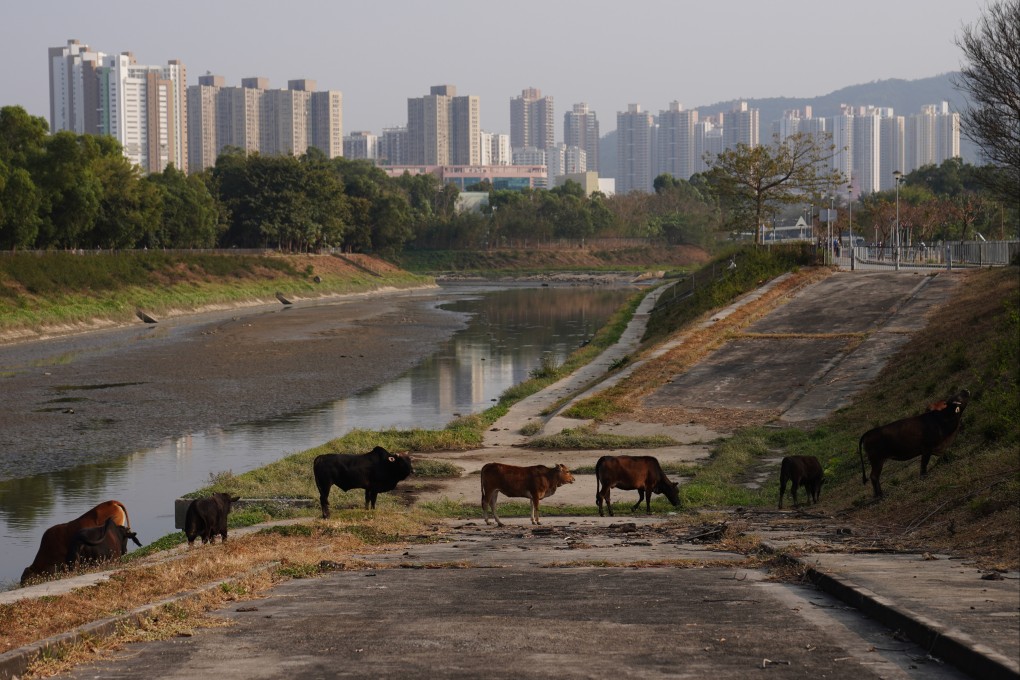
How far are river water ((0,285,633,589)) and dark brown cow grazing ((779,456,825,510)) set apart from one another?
10.5m

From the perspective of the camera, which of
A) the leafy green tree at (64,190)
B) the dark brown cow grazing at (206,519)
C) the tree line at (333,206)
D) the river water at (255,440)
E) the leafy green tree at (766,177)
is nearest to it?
the dark brown cow grazing at (206,519)

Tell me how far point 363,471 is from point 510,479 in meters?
2.18

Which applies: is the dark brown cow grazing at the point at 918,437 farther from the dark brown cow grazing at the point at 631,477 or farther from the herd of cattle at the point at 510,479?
the dark brown cow grazing at the point at 631,477

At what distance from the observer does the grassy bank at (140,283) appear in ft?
240

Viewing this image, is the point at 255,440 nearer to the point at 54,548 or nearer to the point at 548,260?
the point at 54,548

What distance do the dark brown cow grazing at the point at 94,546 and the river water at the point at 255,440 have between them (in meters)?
2.72

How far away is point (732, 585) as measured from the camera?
10938 mm

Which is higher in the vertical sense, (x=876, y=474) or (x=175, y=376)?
(x=876, y=474)

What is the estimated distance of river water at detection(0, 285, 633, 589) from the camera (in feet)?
75.8

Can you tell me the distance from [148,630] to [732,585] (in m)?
4.92

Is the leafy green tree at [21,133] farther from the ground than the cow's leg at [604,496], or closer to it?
farther from the ground

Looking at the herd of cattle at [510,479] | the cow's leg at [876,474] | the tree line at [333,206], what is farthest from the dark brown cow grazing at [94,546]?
the tree line at [333,206]

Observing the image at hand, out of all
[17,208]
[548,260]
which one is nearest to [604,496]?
[17,208]

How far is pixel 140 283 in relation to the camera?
91.3 m
